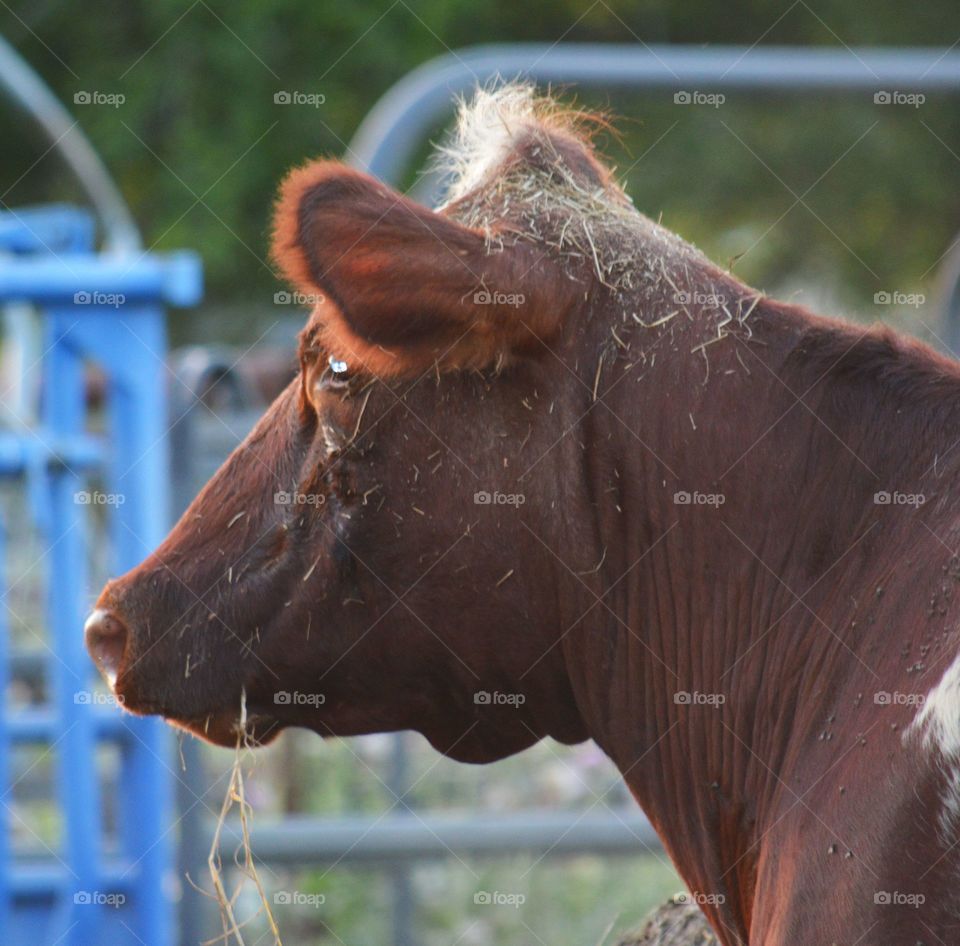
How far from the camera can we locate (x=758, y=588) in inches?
101

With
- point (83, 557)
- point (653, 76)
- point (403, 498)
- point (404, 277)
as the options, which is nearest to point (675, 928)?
point (403, 498)

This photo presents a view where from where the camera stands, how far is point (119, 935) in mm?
5016

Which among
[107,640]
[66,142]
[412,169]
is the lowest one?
[107,640]

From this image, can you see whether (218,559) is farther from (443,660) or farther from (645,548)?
(645,548)

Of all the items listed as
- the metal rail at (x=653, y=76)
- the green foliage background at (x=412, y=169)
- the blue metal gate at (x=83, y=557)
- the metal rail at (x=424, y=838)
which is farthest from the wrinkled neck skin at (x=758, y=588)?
the green foliage background at (x=412, y=169)

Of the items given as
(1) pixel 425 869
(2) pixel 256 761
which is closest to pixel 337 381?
(2) pixel 256 761

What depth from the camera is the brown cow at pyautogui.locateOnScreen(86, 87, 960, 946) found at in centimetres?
245

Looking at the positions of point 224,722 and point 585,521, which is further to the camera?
point 224,722

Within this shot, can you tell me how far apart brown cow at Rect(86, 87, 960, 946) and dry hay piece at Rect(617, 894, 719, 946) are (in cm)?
34

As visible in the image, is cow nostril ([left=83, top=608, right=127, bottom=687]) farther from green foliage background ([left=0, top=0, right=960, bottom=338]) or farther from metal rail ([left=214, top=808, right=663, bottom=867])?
green foliage background ([left=0, top=0, right=960, bottom=338])

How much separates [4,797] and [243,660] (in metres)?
2.43

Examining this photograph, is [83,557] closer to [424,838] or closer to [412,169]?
[424,838]

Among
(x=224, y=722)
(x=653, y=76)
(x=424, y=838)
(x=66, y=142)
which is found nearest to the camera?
(x=224, y=722)

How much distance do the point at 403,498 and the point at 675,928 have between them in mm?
1102
